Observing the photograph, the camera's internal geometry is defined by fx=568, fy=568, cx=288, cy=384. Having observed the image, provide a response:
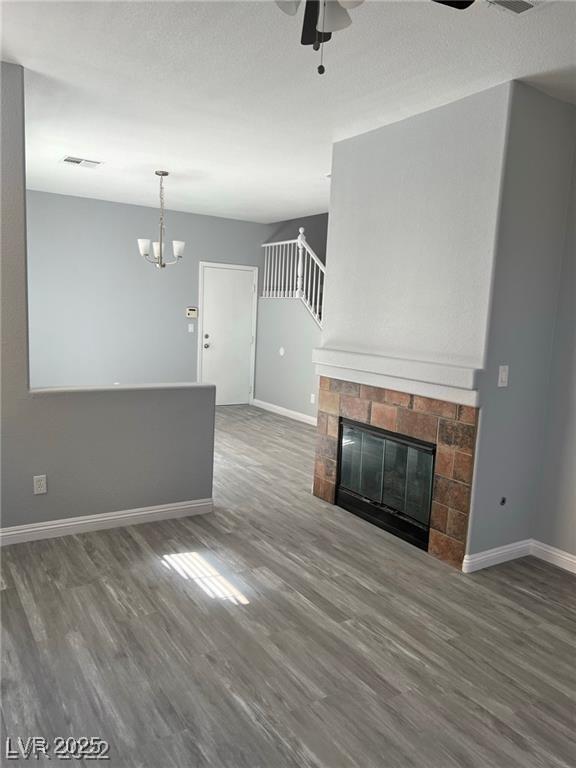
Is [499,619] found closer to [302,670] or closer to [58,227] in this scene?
[302,670]

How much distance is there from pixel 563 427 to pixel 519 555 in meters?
0.85

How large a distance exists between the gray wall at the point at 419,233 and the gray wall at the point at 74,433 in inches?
52.0

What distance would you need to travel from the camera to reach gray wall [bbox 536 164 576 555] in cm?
337

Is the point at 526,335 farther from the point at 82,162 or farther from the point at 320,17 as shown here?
the point at 82,162

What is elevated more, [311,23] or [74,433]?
[311,23]

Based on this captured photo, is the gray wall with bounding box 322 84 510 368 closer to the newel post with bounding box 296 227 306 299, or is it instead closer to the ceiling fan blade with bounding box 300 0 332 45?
the ceiling fan blade with bounding box 300 0 332 45

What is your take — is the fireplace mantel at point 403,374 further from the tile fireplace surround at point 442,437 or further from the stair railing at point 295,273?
the stair railing at point 295,273

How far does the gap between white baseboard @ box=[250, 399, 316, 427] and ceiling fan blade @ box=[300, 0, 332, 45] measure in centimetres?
556

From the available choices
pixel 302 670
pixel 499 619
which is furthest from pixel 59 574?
pixel 499 619

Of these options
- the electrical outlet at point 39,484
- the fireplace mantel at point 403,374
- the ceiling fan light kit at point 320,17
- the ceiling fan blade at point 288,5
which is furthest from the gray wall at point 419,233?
the electrical outlet at point 39,484

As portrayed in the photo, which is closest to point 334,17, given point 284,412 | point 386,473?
point 386,473

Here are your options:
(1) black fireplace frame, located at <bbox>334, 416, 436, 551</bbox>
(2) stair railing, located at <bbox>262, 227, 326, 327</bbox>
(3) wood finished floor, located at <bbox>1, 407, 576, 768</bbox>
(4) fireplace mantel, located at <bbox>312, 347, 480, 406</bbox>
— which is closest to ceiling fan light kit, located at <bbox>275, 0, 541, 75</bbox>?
(4) fireplace mantel, located at <bbox>312, 347, 480, 406</bbox>

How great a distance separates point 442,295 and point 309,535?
175cm

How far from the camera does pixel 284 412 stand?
7758 millimetres
